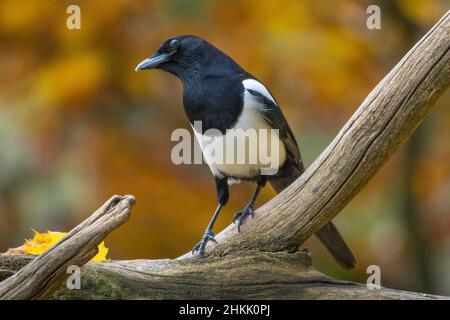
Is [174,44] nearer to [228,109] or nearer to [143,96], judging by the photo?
[228,109]

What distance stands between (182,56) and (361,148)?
1.38 meters

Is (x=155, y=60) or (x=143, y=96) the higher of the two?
(x=155, y=60)

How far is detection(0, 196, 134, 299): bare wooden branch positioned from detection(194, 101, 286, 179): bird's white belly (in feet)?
4.17

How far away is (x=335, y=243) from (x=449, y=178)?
2.28 m

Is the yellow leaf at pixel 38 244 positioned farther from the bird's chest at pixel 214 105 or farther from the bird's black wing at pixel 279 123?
the bird's black wing at pixel 279 123

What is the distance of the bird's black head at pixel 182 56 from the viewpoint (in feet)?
14.7

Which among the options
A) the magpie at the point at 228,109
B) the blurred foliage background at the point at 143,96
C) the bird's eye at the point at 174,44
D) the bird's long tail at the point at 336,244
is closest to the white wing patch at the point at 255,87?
the magpie at the point at 228,109

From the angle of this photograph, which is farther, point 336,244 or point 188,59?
point 188,59

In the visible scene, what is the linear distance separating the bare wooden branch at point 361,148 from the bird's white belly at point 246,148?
500 mm

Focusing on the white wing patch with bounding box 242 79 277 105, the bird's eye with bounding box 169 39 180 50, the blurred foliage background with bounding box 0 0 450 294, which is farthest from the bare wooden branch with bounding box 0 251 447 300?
the blurred foliage background with bounding box 0 0 450 294

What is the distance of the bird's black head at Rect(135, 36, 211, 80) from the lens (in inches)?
177

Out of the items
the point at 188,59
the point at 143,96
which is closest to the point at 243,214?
the point at 188,59

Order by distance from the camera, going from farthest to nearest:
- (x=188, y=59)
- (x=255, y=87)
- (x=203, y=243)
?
(x=188, y=59)
(x=255, y=87)
(x=203, y=243)

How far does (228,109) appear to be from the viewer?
420cm
